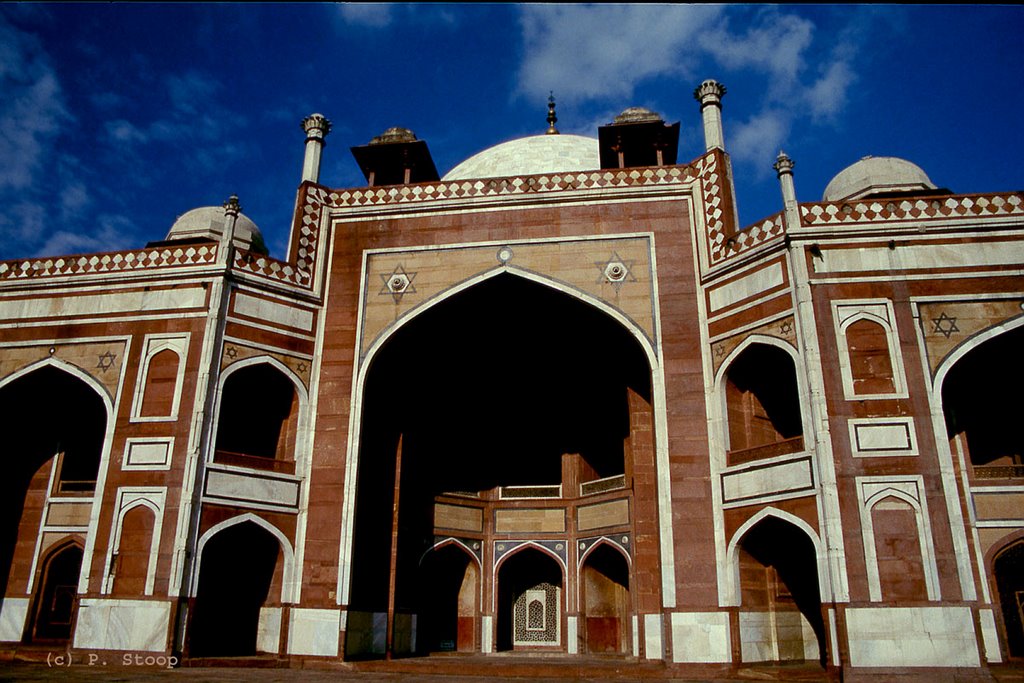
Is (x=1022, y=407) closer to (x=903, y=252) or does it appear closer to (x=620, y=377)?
(x=903, y=252)

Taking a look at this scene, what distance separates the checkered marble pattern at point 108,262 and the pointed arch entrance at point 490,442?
3.94 metres

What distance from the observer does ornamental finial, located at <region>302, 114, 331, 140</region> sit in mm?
17359

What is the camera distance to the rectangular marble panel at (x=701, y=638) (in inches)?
496

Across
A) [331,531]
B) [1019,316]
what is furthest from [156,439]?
[1019,316]

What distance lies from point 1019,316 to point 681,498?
5.97 metres

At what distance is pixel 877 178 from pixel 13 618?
19.4 metres

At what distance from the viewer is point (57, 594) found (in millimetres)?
15188

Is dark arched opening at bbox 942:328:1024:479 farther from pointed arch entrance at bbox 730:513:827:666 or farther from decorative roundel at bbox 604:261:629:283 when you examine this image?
decorative roundel at bbox 604:261:629:283

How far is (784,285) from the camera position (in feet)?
43.9

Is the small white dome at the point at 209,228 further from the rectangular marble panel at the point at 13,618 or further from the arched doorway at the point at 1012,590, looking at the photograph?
the arched doorway at the point at 1012,590

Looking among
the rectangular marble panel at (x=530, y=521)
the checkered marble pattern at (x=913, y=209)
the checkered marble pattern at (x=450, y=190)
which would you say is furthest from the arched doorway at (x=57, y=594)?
the checkered marble pattern at (x=913, y=209)

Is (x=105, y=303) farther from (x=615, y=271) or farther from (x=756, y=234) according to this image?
(x=756, y=234)

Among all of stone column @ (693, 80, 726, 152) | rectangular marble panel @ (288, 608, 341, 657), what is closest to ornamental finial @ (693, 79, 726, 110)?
stone column @ (693, 80, 726, 152)

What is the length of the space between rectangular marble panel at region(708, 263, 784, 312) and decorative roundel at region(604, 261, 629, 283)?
1706mm
